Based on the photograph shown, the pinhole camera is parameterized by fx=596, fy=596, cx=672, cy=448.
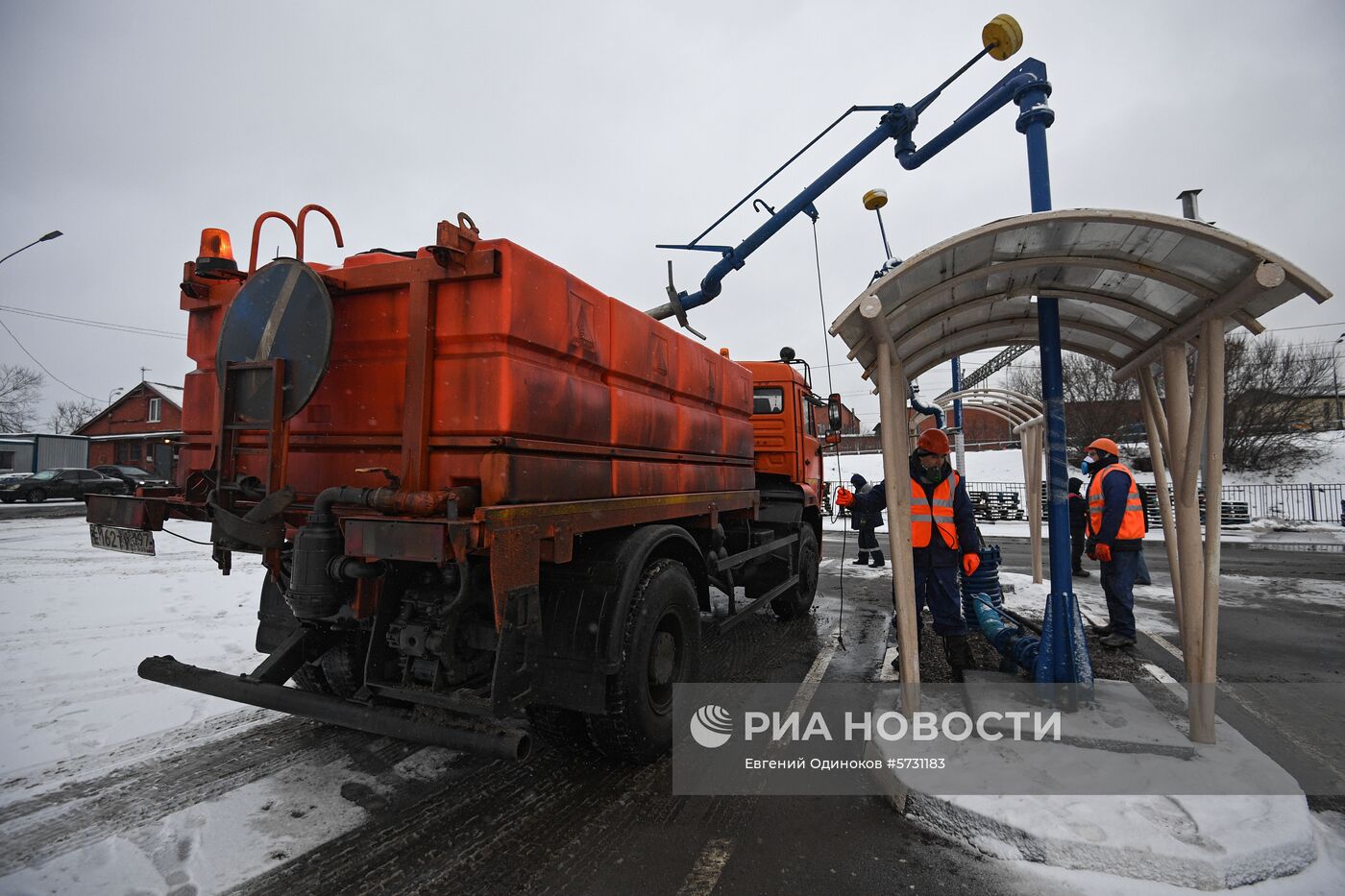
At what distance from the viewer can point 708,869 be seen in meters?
2.50

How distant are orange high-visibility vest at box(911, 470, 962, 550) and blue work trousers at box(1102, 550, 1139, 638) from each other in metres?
2.35

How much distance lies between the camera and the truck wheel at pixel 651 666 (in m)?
3.20

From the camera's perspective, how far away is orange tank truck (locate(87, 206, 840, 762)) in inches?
103

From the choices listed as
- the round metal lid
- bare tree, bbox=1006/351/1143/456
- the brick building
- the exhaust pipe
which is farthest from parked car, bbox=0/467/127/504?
bare tree, bbox=1006/351/1143/456

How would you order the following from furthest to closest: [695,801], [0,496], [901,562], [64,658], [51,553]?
[0,496] → [51,553] → [64,658] → [901,562] → [695,801]

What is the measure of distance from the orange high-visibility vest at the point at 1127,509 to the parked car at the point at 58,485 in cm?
3144

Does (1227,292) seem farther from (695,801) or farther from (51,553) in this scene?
(51,553)

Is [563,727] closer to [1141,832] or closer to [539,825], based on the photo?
[539,825]

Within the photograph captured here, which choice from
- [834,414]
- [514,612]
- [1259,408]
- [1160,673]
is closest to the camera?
[514,612]

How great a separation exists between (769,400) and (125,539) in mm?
5762

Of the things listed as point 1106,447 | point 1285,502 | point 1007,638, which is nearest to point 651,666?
point 1007,638

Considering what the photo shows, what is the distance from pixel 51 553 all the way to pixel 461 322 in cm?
1257

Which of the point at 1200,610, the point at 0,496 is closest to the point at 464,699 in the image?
the point at 1200,610

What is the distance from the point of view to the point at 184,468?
145 inches
